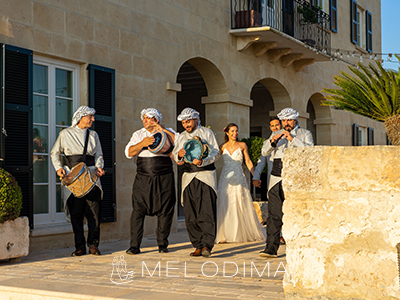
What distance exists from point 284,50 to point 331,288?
33.0ft

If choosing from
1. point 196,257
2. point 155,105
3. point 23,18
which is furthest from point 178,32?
point 196,257

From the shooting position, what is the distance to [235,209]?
8.52 meters

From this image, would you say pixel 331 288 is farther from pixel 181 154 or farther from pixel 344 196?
pixel 181 154

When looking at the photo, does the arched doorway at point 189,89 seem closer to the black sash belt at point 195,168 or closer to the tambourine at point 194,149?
the black sash belt at point 195,168

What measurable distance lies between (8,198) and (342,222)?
375 centimetres

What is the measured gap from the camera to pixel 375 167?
12.1 ft

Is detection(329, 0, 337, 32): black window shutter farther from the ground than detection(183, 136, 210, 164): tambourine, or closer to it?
farther from the ground

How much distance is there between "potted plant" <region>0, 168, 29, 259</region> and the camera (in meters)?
6.10

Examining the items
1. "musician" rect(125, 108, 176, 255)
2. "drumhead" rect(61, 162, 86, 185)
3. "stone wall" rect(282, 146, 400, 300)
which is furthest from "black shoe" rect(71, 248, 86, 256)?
"stone wall" rect(282, 146, 400, 300)

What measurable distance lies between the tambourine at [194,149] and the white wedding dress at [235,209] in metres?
1.98

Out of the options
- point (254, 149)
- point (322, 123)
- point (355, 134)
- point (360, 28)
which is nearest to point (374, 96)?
point (254, 149)

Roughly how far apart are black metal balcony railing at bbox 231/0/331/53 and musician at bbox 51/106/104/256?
5.81m

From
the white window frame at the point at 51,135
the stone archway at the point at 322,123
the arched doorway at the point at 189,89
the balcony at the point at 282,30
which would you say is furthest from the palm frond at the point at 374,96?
the stone archway at the point at 322,123

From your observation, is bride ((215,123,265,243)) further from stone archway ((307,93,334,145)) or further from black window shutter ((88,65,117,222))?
stone archway ((307,93,334,145))
